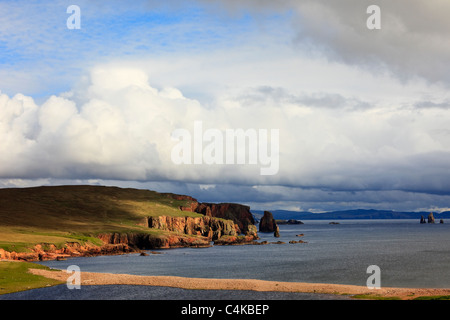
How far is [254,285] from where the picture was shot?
259 ft

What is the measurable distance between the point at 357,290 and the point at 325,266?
44.4 metres

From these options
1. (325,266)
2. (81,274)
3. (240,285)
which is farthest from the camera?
(325,266)

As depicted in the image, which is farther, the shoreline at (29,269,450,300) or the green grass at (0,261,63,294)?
the green grass at (0,261,63,294)

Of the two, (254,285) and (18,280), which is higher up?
(18,280)

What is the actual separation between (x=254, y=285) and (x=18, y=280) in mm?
45027

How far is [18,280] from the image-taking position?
270ft

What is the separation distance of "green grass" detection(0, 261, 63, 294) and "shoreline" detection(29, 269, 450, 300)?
3.11 meters

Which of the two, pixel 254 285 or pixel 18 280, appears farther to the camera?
pixel 18 280

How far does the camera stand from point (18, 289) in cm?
7588

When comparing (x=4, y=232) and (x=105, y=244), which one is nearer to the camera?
(x=4, y=232)

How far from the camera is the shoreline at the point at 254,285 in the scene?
69.3 m

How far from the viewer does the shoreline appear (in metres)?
69.3
